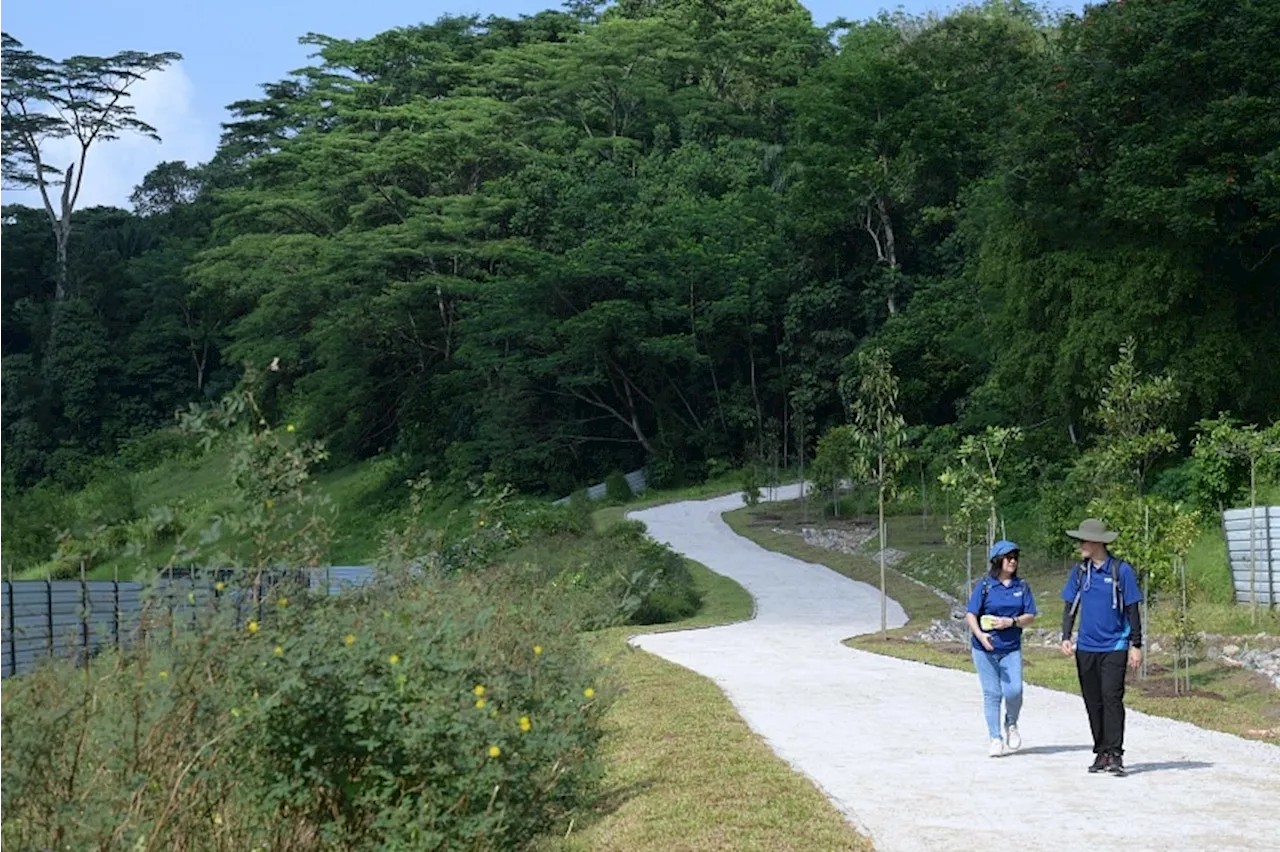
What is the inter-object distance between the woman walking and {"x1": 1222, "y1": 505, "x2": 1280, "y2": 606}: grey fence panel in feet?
35.5

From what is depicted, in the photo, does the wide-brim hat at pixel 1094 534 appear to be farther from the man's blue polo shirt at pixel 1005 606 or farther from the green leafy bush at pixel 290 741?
the green leafy bush at pixel 290 741

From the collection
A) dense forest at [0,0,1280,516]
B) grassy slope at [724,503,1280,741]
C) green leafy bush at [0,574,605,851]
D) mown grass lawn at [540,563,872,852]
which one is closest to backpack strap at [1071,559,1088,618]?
mown grass lawn at [540,563,872,852]

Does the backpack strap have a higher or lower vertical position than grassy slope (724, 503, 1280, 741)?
higher

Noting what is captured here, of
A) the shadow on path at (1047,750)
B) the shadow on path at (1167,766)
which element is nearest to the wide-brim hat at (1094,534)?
the shadow on path at (1167,766)

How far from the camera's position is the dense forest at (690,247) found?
35719 mm

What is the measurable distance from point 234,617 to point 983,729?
22.0 feet

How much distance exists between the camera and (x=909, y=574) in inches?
1330

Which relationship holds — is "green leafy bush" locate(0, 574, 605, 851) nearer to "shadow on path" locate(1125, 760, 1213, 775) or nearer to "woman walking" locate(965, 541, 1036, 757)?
"woman walking" locate(965, 541, 1036, 757)

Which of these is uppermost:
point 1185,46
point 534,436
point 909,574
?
point 1185,46

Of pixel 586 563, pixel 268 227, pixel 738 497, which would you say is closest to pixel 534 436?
pixel 738 497

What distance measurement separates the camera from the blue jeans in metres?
11.5

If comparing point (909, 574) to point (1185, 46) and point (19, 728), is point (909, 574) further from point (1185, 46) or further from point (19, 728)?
point (19, 728)

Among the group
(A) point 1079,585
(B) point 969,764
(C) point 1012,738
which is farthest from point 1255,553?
(B) point 969,764

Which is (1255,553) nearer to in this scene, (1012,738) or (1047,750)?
(1047,750)
